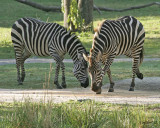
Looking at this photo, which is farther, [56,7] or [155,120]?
[56,7]

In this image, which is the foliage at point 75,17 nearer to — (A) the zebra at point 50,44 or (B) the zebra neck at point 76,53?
(A) the zebra at point 50,44

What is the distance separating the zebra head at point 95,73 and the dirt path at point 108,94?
7.2 inches

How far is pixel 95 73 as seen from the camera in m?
11.0

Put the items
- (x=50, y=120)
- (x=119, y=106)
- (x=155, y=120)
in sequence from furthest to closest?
(x=119, y=106)
(x=155, y=120)
(x=50, y=120)

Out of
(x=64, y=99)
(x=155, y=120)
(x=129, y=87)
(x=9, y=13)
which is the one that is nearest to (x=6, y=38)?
(x=9, y=13)

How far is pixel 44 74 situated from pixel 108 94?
441 cm

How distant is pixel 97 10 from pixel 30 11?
179 inches

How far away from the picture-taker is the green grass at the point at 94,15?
22653 mm

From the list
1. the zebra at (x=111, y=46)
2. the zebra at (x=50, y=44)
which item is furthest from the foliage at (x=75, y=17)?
the zebra at (x=111, y=46)

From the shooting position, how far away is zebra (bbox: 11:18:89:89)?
1235 centimetres

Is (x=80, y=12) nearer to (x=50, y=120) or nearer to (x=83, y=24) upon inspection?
(x=83, y=24)

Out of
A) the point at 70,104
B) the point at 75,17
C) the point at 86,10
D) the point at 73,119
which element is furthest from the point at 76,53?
the point at 86,10

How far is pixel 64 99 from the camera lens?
32.8 ft

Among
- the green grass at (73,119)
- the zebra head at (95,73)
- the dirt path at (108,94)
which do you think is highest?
the green grass at (73,119)
